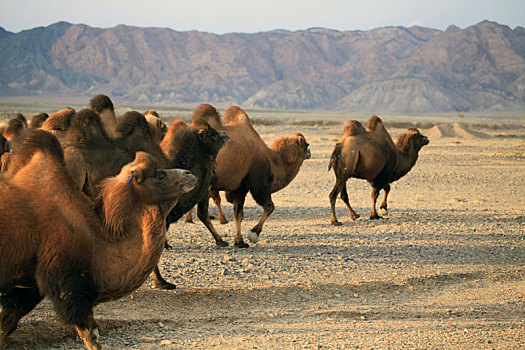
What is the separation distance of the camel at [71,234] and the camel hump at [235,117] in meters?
5.14

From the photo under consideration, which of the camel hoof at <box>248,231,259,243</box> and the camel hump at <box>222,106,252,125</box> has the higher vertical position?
the camel hump at <box>222,106,252,125</box>

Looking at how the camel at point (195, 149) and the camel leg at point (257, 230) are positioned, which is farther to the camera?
the camel leg at point (257, 230)

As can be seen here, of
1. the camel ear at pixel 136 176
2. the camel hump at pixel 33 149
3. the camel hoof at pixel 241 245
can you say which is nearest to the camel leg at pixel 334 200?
the camel hoof at pixel 241 245

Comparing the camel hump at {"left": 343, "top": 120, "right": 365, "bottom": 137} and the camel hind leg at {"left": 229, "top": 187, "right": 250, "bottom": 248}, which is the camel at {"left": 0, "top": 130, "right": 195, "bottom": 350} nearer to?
the camel hind leg at {"left": 229, "top": 187, "right": 250, "bottom": 248}

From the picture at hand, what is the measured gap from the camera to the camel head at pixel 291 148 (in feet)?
36.3

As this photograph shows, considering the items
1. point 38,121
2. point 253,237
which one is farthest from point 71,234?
point 38,121

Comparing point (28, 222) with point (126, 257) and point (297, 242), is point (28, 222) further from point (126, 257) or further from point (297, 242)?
point (297, 242)

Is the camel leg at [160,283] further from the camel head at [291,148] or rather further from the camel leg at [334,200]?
the camel leg at [334,200]

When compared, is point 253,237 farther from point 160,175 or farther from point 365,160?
point 160,175

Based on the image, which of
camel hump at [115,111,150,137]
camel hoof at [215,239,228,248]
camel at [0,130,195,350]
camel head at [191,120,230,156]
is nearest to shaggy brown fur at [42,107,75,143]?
camel hump at [115,111,150,137]

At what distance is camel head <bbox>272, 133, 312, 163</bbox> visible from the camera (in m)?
11.1

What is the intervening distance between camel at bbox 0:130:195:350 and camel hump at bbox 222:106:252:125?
5144 millimetres

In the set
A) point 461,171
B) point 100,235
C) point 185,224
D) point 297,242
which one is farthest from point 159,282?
point 461,171

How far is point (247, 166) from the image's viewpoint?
1009cm
